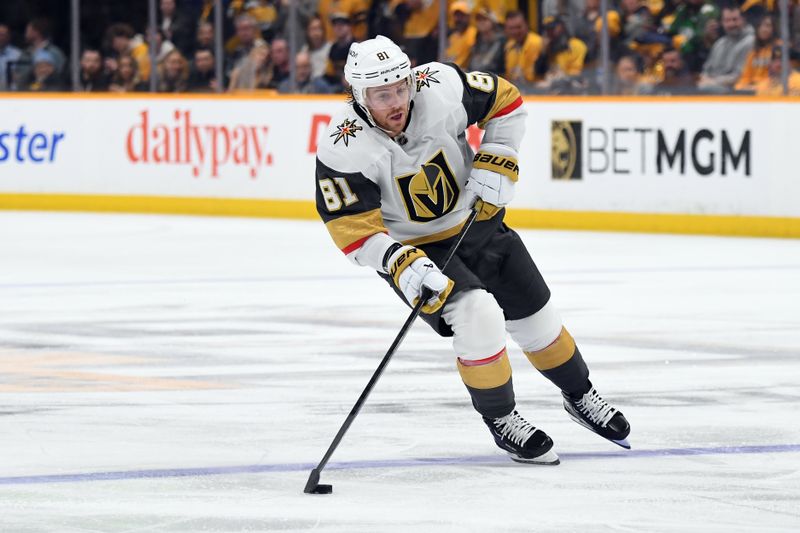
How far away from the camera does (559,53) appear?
14055mm

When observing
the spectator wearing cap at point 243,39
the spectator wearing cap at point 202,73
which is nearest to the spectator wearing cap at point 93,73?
the spectator wearing cap at point 202,73

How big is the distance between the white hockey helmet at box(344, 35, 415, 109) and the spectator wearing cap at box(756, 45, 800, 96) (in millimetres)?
8087

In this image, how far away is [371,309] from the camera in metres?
9.30

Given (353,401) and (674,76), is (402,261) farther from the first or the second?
(674,76)

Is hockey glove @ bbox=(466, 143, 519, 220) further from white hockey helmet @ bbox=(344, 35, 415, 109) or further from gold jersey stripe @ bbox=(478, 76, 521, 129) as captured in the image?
white hockey helmet @ bbox=(344, 35, 415, 109)

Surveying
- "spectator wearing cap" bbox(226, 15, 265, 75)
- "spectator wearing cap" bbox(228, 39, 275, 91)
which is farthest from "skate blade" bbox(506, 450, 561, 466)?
"spectator wearing cap" bbox(226, 15, 265, 75)

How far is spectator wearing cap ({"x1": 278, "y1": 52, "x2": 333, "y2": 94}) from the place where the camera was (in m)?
15.4

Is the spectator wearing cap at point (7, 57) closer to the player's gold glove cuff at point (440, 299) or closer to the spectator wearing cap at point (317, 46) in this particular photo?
the spectator wearing cap at point (317, 46)

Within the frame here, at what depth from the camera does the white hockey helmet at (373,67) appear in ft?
17.1

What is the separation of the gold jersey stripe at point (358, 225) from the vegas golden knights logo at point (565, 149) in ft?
28.7

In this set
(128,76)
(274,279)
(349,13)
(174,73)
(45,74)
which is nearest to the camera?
(274,279)

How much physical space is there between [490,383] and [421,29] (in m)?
9.52

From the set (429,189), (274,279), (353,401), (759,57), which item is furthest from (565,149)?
(429,189)

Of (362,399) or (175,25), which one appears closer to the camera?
(362,399)
